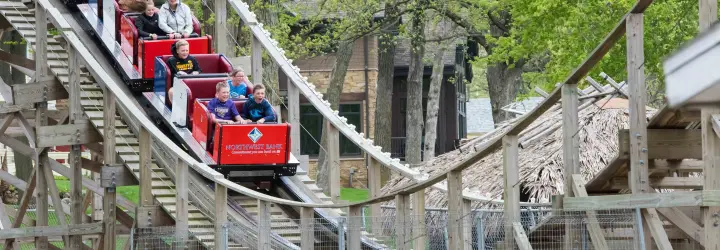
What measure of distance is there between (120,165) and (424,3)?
21.3 m

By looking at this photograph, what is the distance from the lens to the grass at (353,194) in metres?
37.0

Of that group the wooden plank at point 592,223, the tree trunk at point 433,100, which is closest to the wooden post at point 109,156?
the wooden plank at point 592,223

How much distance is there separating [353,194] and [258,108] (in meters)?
23.5

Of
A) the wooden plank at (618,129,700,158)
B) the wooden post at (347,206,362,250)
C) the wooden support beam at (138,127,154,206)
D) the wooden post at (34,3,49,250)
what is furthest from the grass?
the wooden plank at (618,129,700,158)

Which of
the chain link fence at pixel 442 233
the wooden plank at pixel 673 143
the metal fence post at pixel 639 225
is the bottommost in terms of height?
the chain link fence at pixel 442 233

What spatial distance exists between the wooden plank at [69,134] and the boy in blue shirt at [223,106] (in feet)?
5.76

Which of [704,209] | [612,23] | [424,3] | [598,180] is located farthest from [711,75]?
[424,3]

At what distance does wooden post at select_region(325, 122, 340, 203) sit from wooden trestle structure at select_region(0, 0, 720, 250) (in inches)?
0.9

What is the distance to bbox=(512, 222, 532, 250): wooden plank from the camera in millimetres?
8922

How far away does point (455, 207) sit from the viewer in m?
10.2

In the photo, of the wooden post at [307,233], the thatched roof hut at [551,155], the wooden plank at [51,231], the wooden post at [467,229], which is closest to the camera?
the wooden post at [467,229]

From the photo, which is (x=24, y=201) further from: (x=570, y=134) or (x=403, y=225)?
(x=570, y=134)

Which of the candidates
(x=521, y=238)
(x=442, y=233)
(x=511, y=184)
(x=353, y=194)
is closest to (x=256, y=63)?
(x=442, y=233)

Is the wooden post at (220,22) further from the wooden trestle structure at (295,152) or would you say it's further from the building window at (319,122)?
the building window at (319,122)
